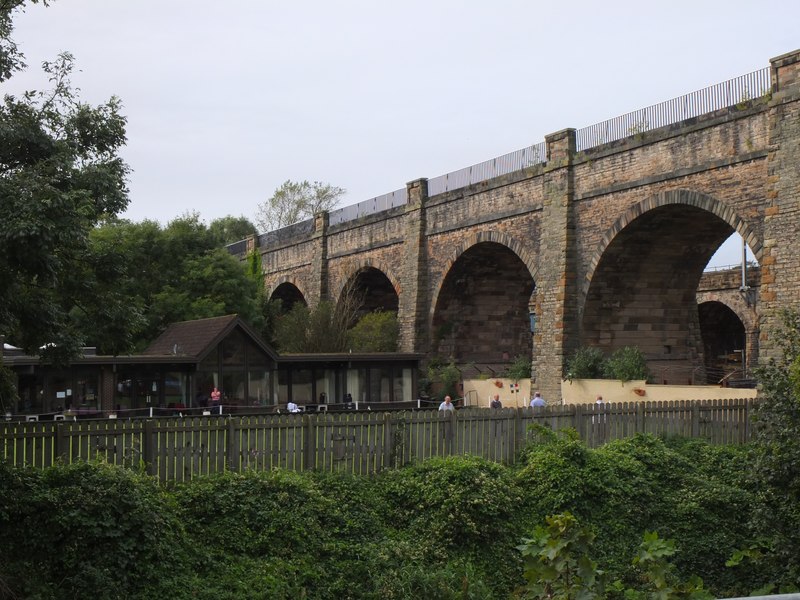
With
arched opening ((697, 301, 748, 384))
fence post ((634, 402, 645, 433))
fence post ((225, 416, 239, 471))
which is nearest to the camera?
fence post ((225, 416, 239, 471))

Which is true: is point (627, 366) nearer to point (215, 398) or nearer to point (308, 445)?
point (215, 398)

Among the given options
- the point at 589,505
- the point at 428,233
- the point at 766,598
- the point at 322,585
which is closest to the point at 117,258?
the point at 322,585

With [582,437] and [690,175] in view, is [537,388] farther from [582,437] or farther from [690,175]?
[582,437]

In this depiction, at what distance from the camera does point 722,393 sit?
21141 millimetres

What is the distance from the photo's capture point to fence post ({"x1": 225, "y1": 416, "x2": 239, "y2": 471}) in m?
12.0

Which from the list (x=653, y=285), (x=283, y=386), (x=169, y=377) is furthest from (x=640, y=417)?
(x=283, y=386)

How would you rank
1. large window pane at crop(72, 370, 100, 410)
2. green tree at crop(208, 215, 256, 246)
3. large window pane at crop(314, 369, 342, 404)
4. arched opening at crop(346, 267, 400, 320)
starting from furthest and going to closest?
green tree at crop(208, 215, 256, 246)
arched opening at crop(346, 267, 400, 320)
large window pane at crop(314, 369, 342, 404)
large window pane at crop(72, 370, 100, 410)

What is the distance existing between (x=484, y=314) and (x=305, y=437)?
2233 cm

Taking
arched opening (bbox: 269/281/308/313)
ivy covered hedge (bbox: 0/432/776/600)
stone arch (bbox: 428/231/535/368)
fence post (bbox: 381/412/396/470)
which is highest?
arched opening (bbox: 269/281/308/313)

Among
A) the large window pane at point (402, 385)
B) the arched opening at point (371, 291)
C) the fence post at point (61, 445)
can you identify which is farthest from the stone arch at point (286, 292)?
the fence post at point (61, 445)

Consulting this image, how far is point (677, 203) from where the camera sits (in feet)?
74.0

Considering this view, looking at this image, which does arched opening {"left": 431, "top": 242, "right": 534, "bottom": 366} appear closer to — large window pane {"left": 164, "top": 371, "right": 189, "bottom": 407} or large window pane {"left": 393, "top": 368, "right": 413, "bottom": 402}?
large window pane {"left": 393, "top": 368, "right": 413, "bottom": 402}

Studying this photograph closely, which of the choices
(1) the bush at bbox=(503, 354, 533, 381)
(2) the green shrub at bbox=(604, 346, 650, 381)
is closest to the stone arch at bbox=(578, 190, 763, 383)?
(2) the green shrub at bbox=(604, 346, 650, 381)

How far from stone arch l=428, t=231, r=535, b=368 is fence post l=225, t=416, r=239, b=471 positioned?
20965mm
